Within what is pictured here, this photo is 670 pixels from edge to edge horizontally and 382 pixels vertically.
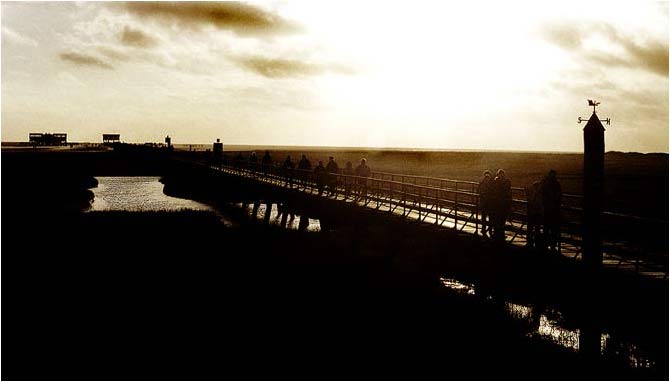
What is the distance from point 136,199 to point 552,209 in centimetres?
4429

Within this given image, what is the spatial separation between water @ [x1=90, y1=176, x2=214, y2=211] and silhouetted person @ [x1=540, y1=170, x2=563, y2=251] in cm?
3245

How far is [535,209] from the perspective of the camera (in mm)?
14148

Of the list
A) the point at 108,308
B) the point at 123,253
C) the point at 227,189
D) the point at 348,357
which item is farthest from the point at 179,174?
the point at 348,357

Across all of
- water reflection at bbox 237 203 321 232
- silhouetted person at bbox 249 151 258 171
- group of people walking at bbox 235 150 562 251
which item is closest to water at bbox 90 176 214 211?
water reflection at bbox 237 203 321 232

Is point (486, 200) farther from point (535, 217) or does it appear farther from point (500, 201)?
point (535, 217)

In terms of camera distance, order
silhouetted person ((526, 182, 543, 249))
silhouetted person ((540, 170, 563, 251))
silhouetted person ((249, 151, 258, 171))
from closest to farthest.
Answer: silhouetted person ((540, 170, 563, 251)) < silhouetted person ((526, 182, 543, 249)) < silhouetted person ((249, 151, 258, 171))

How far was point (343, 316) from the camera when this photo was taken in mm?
15938

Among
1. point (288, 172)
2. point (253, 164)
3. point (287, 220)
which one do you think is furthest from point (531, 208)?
point (253, 164)

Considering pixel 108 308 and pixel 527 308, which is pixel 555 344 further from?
pixel 108 308

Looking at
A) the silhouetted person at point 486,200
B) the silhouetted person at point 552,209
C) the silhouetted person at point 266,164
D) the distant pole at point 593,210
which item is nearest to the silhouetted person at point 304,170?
the silhouetted person at point 266,164

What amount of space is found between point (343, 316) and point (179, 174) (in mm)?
54177

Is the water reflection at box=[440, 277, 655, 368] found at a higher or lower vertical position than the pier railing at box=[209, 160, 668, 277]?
lower

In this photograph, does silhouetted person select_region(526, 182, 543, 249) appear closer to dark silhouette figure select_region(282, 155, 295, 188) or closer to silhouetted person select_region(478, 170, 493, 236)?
silhouetted person select_region(478, 170, 493, 236)

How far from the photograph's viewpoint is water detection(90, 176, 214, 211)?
45.4 m
